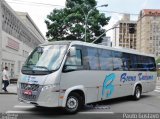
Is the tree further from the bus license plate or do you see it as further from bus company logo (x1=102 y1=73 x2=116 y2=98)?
the bus license plate

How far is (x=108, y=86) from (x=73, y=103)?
2597 millimetres

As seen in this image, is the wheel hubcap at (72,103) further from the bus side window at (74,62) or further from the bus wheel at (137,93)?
the bus wheel at (137,93)

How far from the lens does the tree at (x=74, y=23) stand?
39103 millimetres

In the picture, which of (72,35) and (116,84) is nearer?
(116,84)

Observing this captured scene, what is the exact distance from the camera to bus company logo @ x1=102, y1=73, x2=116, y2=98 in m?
13.2

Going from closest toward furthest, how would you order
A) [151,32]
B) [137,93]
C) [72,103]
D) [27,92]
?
[27,92]
[72,103]
[137,93]
[151,32]

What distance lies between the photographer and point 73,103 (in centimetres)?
1141

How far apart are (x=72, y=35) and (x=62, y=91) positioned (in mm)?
28582

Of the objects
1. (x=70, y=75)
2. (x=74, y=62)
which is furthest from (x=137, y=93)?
(x=70, y=75)

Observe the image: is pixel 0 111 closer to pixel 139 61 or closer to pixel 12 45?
pixel 139 61

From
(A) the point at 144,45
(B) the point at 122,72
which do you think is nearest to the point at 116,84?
(B) the point at 122,72

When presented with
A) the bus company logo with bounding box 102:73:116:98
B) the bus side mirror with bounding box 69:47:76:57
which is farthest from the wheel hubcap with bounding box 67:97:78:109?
the bus company logo with bounding box 102:73:116:98

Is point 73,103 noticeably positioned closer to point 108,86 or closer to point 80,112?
point 80,112

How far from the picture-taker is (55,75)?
10.7 metres
